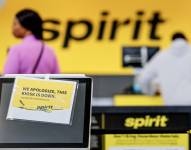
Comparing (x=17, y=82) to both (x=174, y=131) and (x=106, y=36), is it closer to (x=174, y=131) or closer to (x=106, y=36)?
(x=174, y=131)

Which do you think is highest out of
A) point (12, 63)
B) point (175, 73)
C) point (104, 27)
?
point (104, 27)

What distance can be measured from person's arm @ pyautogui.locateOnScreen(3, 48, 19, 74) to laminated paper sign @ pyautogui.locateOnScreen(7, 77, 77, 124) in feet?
4.69

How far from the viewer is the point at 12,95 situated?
1755 millimetres

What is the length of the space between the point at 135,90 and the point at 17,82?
4.76 meters

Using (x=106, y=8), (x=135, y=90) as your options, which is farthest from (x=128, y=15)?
(x=135, y=90)

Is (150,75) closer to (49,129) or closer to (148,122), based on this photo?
(148,122)

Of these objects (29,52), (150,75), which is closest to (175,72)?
(150,75)

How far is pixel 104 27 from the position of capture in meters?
7.16

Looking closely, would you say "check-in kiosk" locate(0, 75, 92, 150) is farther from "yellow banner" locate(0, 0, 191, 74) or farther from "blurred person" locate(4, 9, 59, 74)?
"yellow banner" locate(0, 0, 191, 74)

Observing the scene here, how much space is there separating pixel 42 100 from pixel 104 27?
5.46 metres

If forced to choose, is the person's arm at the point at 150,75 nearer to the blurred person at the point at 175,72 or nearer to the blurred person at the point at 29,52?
the blurred person at the point at 175,72

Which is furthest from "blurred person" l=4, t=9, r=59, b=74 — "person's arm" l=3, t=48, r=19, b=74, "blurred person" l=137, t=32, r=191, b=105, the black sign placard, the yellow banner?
the yellow banner

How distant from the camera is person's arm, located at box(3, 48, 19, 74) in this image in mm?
3174

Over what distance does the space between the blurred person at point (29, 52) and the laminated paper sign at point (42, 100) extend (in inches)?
56.1
